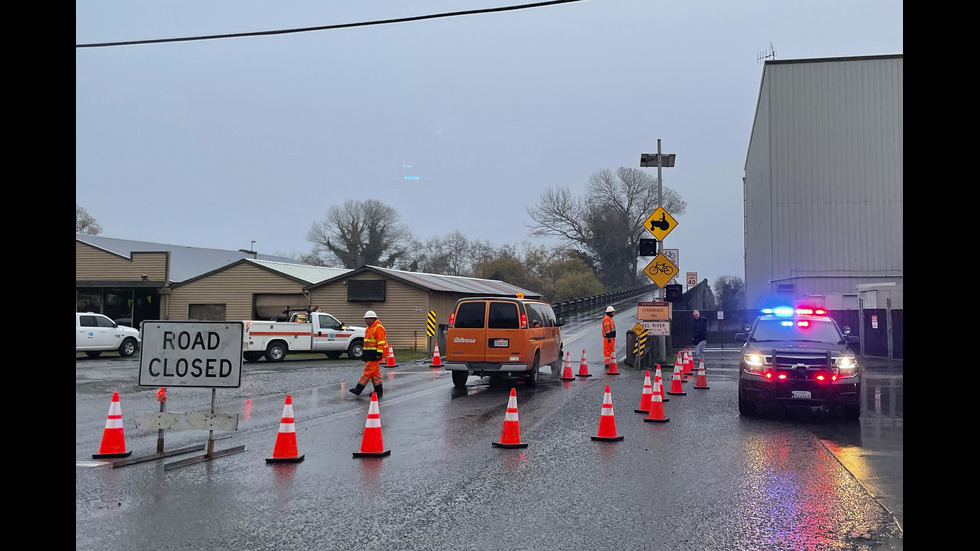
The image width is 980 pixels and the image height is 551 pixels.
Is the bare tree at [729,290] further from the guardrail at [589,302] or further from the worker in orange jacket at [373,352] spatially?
the worker in orange jacket at [373,352]

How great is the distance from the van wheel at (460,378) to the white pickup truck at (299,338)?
906 centimetres

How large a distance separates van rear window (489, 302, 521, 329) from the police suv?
5.80 m

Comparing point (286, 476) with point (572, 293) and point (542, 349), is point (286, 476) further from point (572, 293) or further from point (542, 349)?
point (572, 293)

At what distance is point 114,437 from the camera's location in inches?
389

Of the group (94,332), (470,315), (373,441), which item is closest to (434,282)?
(94,332)

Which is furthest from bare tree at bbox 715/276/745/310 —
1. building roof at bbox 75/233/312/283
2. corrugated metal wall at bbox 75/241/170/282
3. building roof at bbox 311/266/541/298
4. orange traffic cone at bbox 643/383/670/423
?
orange traffic cone at bbox 643/383/670/423

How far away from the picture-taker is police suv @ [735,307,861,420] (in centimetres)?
1230

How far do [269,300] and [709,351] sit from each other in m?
22.5

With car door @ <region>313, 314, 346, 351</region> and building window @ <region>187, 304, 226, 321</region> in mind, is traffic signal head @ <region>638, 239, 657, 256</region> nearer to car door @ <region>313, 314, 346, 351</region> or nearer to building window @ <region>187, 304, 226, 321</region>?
car door @ <region>313, 314, 346, 351</region>

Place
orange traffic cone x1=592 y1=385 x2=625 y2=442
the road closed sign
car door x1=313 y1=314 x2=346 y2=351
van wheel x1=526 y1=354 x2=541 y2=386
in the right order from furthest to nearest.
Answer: car door x1=313 y1=314 x2=346 y2=351 → van wheel x1=526 y1=354 x2=541 y2=386 → orange traffic cone x1=592 y1=385 x2=625 y2=442 → the road closed sign

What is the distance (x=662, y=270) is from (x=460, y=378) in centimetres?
748

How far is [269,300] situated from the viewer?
40.3 meters
